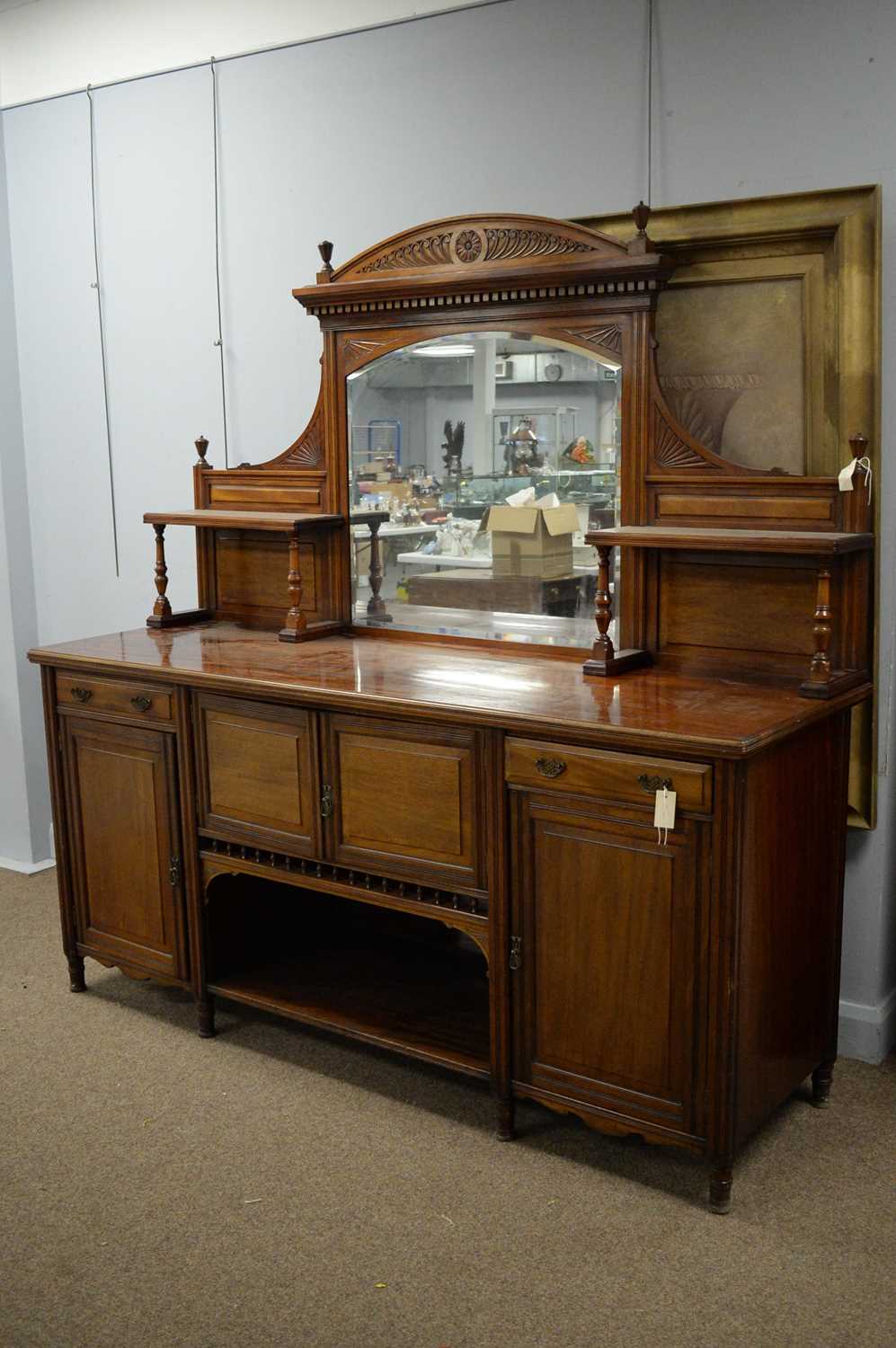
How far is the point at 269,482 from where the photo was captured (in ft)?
12.0

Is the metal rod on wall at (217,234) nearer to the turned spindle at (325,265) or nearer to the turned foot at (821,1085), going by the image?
the turned spindle at (325,265)

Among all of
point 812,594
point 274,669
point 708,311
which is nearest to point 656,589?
point 812,594

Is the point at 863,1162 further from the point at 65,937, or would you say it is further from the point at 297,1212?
the point at 65,937

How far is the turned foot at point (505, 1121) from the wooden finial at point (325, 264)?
213 centimetres

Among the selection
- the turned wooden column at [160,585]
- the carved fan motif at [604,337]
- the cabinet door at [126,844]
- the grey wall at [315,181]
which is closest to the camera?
the grey wall at [315,181]

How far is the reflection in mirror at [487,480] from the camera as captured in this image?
3.10 metres

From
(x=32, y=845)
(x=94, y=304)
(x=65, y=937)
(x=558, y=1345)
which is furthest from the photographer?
(x=32, y=845)

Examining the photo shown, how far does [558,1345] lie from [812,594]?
1583mm

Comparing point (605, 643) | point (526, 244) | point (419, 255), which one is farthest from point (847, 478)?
point (419, 255)

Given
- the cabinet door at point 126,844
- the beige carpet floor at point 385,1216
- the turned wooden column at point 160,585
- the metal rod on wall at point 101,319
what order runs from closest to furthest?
1. the beige carpet floor at point 385,1216
2. the cabinet door at point 126,844
3. the turned wooden column at point 160,585
4. the metal rod on wall at point 101,319

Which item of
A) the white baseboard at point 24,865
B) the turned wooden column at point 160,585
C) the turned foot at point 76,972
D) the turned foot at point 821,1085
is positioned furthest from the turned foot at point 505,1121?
the white baseboard at point 24,865

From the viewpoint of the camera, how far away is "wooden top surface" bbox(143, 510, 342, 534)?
342cm

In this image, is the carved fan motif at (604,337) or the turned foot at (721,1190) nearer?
the turned foot at (721,1190)

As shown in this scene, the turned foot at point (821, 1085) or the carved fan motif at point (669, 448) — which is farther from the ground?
the carved fan motif at point (669, 448)
